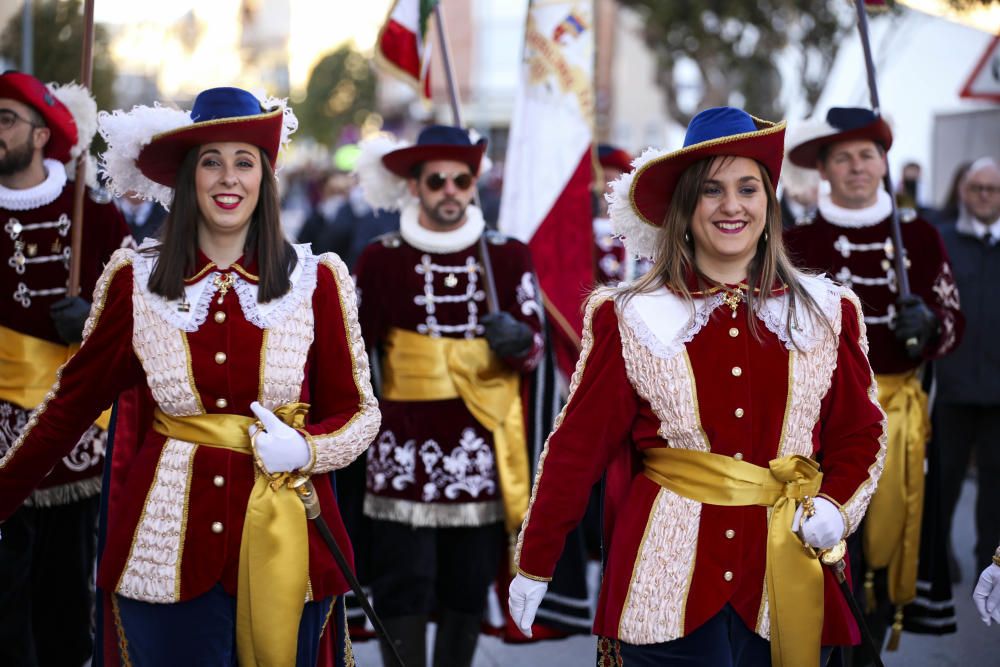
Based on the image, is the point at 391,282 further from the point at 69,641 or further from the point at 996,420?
the point at 996,420

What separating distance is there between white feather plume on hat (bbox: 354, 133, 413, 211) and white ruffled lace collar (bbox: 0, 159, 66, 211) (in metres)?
1.32

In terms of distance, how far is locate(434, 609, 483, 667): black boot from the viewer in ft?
16.6

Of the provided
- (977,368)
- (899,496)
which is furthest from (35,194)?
(977,368)

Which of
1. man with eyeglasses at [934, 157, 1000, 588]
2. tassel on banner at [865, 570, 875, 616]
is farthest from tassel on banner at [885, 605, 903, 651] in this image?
man with eyeglasses at [934, 157, 1000, 588]

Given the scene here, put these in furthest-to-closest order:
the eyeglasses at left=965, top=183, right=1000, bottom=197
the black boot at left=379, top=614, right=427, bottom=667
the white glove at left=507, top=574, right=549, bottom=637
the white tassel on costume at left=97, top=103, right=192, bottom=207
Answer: the eyeglasses at left=965, top=183, right=1000, bottom=197, the black boot at left=379, top=614, right=427, bottom=667, the white tassel on costume at left=97, top=103, right=192, bottom=207, the white glove at left=507, top=574, right=549, bottom=637

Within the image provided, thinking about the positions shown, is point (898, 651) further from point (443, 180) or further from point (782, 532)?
point (782, 532)

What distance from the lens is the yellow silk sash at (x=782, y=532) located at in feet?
10.0

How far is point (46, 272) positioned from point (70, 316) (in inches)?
14.8

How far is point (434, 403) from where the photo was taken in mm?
5078

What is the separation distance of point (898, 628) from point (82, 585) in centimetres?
329

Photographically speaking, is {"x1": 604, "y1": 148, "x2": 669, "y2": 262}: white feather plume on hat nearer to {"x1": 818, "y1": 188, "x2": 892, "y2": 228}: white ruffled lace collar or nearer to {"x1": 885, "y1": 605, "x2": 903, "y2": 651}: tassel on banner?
{"x1": 818, "y1": 188, "x2": 892, "y2": 228}: white ruffled lace collar

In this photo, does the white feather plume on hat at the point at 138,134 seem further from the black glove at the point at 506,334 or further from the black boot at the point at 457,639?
the black boot at the point at 457,639

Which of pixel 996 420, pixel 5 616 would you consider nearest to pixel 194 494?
pixel 5 616

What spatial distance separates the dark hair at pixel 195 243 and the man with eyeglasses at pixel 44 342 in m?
1.18
